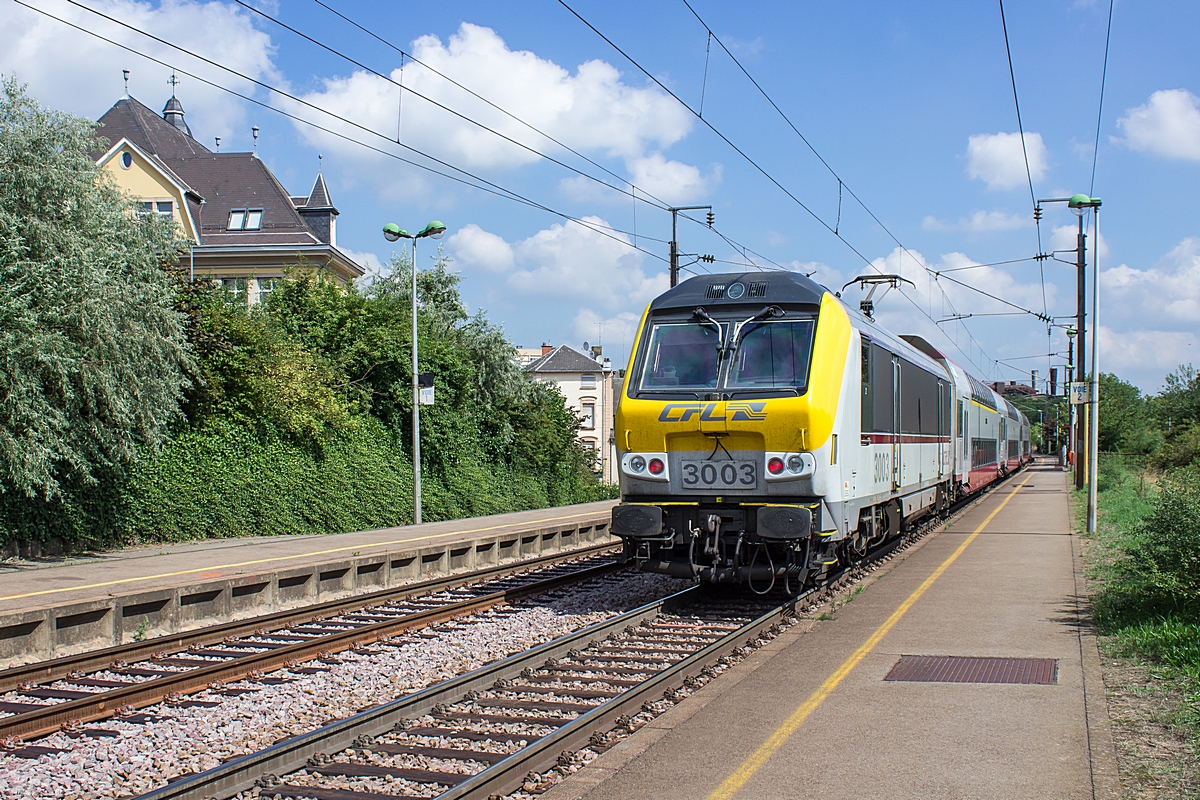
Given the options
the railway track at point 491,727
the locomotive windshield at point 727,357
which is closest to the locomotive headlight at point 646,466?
the locomotive windshield at point 727,357

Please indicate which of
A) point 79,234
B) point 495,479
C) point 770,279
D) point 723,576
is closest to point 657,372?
point 770,279

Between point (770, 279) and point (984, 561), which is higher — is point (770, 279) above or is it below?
above

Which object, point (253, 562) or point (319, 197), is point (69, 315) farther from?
point (319, 197)

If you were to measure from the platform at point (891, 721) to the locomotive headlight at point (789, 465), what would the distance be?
153cm

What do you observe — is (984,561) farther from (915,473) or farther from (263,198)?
(263,198)

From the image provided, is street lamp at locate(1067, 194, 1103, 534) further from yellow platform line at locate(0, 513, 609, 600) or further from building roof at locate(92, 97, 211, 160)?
building roof at locate(92, 97, 211, 160)

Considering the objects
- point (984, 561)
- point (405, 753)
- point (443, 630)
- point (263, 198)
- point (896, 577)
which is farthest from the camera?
point (263, 198)

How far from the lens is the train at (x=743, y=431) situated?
10.3 m

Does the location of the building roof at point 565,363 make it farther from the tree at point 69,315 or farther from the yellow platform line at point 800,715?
the yellow platform line at point 800,715

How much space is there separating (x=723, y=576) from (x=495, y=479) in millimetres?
20984

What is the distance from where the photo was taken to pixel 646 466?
10.8 metres

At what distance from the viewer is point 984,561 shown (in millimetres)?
15383

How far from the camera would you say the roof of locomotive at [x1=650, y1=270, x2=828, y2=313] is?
10914mm

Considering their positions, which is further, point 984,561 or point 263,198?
point 263,198
